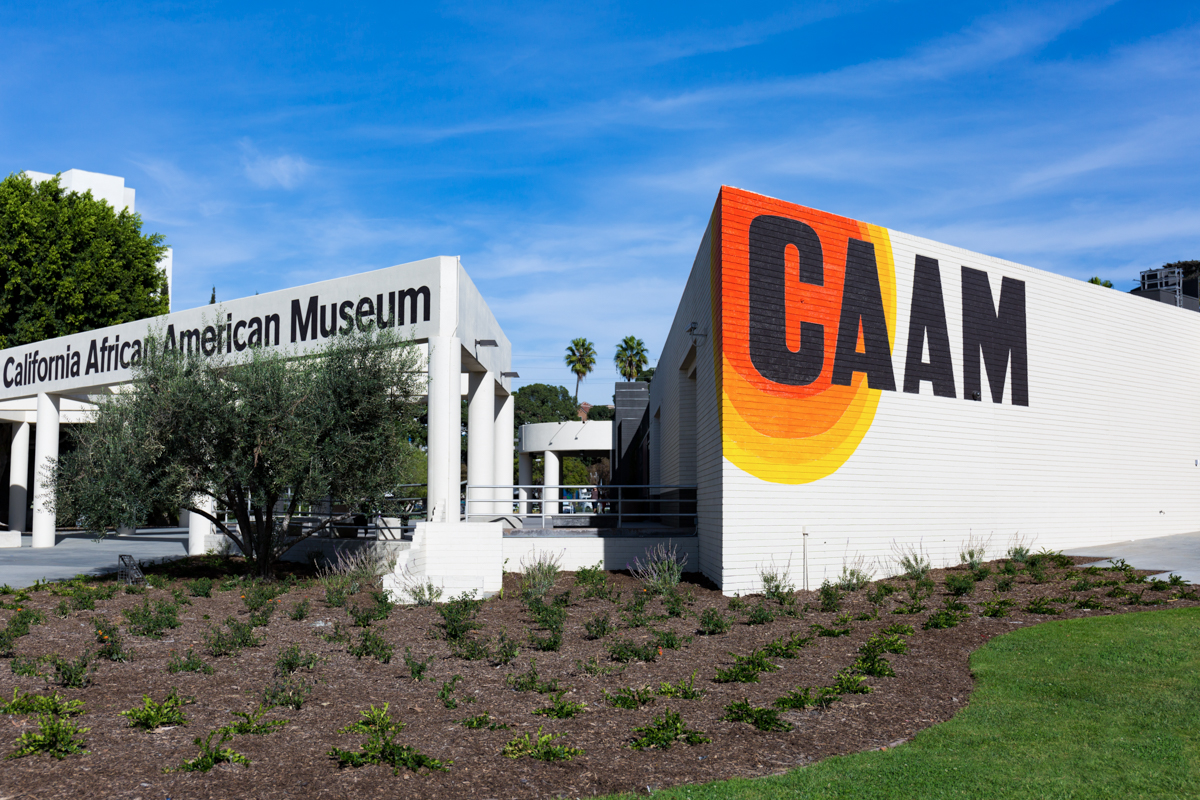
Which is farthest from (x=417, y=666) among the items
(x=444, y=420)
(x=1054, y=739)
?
(x=444, y=420)

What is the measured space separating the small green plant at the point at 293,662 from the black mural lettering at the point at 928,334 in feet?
38.1

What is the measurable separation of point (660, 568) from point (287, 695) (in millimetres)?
8447

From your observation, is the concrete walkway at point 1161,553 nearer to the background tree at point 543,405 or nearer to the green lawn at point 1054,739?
the green lawn at point 1054,739

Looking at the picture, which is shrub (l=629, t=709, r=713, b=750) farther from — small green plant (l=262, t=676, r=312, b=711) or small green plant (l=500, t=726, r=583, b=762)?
small green plant (l=262, t=676, r=312, b=711)

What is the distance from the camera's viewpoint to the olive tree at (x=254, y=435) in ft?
46.8

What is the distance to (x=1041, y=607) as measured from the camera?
36.2ft

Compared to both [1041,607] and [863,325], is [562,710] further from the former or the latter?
[863,325]

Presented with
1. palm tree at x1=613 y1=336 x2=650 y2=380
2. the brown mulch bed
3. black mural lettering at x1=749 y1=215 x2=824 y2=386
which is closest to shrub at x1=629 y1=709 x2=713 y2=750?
the brown mulch bed

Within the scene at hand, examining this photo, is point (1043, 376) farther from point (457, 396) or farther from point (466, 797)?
point (466, 797)

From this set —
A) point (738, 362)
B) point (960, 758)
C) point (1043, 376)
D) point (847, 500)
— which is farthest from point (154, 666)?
point (1043, 376)

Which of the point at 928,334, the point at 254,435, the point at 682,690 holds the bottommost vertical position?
the point at 682,690

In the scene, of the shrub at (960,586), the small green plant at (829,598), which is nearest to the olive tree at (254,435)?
the small green plant at (829,598)

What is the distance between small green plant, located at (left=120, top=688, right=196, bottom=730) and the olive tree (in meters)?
7.52

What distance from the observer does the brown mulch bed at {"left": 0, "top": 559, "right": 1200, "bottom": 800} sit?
17.9 feet
